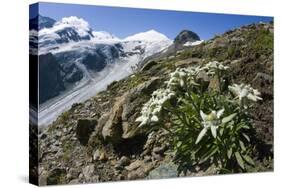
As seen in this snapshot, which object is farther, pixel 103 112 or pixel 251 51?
pixel 251 51

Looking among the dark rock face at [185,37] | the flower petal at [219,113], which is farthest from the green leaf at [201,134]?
the dark rock face at [185,37]

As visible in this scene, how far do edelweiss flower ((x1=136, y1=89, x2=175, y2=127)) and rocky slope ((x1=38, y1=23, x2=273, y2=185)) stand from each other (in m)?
0.06

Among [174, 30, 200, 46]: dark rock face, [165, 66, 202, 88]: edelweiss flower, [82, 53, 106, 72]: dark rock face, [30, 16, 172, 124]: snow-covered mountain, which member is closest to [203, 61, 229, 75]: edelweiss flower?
[165, 66, 202, 88]: edelweiss flower

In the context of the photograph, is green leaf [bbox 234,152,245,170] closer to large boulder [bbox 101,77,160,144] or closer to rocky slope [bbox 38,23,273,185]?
rocky slope [bbox 38,23,273,185]

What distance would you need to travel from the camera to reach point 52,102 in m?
5.86

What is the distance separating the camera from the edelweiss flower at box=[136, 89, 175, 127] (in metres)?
6.32

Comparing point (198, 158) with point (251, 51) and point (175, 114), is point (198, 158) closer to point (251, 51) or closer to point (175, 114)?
point (175, 114)

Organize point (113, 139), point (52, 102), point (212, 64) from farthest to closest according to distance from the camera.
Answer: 1. point (212, 64)
2. point (113, 139)
3. point (52, 102)

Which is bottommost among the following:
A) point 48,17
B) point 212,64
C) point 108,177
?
point 108,177

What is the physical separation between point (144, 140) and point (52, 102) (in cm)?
106

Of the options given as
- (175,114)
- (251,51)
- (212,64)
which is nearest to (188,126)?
(175,114)

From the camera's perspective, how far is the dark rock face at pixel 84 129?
20.0 ft

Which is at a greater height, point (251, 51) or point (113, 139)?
point (251, 51)

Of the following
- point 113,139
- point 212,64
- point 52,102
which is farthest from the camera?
point 212,64
